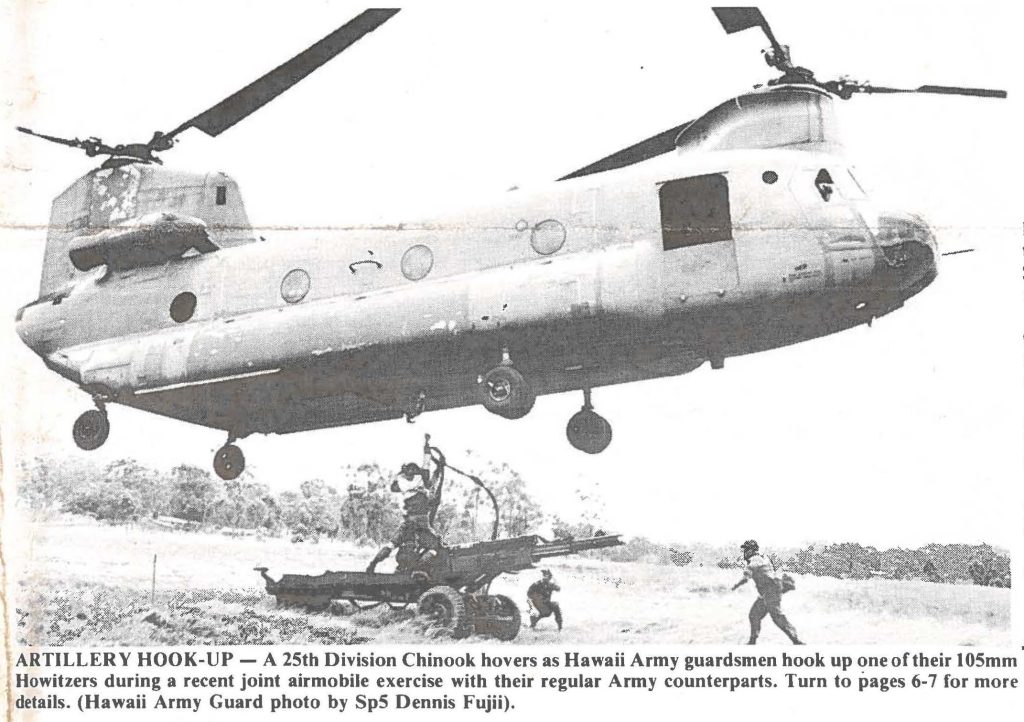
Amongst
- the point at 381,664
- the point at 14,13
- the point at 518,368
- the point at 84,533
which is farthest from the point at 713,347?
the point at 14,13

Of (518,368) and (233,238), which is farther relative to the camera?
(233,238)

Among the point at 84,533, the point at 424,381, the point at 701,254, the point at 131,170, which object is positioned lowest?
the point at 84,533

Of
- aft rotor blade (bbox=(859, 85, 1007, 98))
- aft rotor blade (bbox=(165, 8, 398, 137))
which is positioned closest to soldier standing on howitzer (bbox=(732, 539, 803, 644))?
aft rotor blade (bbox=(859, 85, 1007, 98))

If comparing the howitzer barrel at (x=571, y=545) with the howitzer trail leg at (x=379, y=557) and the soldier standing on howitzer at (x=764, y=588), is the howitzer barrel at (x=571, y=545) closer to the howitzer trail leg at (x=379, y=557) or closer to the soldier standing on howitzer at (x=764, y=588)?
the soldier standing on howitzer at (x=764, y=588)

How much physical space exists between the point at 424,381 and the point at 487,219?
1117 millimetres

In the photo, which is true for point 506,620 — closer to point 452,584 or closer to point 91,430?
point 452,584

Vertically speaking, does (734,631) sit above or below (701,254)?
below

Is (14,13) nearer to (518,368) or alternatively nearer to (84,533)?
(84,533)

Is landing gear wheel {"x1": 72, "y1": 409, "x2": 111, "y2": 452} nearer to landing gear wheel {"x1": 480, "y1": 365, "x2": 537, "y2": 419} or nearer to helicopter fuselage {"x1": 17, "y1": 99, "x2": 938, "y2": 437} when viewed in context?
helicopter fuselage {"x1": 17, "y1": 99, "x2": 938, "y2": 437}

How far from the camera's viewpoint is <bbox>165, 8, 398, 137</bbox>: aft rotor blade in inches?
261

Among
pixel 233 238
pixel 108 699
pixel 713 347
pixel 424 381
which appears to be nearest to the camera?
pixel 108 699

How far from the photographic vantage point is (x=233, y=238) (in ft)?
25.6

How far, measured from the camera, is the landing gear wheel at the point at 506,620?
6324mm

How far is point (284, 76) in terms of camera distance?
682 centimetres
